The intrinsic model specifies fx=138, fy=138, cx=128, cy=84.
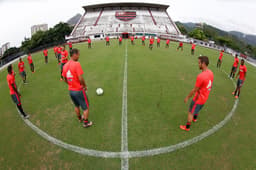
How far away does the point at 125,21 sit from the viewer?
2044 inches

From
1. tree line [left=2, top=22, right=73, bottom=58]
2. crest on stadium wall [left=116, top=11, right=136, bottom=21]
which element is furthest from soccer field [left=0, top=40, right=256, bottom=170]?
tree line [left=2, top=22, right=73, bottom=58]

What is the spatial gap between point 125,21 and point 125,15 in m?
3.36

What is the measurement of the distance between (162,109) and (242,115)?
10.4ft

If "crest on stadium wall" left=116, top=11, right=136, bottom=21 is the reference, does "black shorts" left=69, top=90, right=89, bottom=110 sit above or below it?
below

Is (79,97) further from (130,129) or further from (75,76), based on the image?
(130,129)

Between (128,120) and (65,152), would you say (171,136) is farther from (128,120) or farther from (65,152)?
(65,152)

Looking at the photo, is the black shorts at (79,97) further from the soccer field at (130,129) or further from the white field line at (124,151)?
the white field line at (124,151)

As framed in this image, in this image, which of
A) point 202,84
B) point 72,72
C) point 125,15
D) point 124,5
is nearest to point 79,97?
point 72,72

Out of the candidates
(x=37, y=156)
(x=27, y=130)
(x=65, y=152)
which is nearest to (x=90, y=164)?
(x=65, y=152)

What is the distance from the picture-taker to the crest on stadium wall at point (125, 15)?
52.8m

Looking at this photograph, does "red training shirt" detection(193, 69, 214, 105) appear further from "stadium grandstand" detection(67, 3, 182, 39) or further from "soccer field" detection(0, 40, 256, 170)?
"stadium grandstand" detection(67, 3, 182, 39)

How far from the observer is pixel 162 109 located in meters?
5.61

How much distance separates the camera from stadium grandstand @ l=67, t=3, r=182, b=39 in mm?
46281

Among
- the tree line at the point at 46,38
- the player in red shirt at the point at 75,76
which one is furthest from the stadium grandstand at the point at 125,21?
the player in red shirt at the point at 75,76
